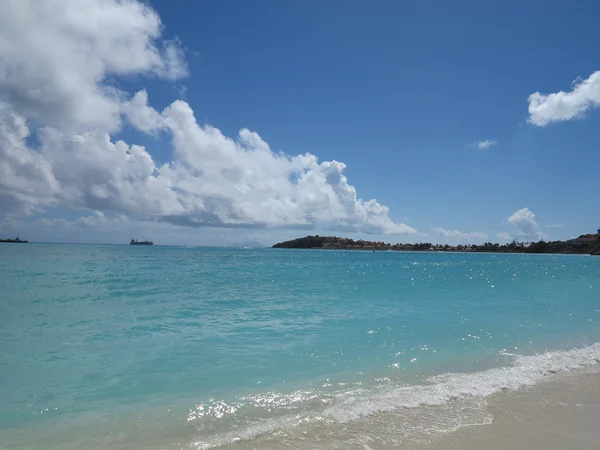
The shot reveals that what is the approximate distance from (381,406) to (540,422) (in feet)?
9.24

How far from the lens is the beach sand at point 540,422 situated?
5.57 m

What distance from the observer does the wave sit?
611 centimetres

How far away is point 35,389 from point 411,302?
19.5 metres

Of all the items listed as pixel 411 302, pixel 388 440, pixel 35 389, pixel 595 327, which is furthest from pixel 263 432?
pixel 411 302

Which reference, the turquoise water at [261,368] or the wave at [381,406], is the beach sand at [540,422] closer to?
the wave at [381,406]

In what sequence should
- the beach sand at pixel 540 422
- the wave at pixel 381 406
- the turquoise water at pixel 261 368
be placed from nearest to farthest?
the beach sand at pixel 540 422
the wave at pixel 381 406
the turquoise water at pixel 261 368

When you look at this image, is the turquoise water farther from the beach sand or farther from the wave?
the beach sand

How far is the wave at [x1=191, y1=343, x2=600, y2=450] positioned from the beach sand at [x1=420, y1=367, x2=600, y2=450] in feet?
0.96

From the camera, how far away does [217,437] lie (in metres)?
5.95

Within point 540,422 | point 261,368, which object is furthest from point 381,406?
point 261,368

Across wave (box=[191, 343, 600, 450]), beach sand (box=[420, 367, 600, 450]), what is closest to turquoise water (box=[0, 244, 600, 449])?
wave (box=[191, 343, 600, 450])

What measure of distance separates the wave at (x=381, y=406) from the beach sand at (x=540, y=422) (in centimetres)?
29

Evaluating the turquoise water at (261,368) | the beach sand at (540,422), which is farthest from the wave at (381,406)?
the beach sand at (540,422)

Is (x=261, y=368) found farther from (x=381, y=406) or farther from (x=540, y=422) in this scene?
(x=540, y=422)
